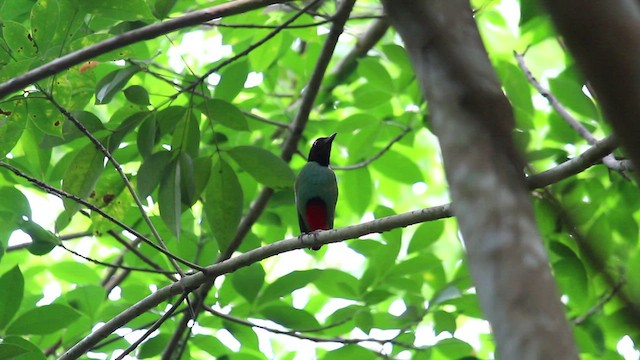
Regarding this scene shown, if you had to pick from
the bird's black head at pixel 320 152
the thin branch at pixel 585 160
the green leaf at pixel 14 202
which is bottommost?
the thin branch at pixel 585 160

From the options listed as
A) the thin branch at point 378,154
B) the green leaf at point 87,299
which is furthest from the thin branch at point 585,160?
the green leaf at point 87,299

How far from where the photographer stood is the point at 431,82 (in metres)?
1.20

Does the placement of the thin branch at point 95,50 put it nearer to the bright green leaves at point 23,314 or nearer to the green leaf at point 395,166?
the bright green leaves at point 23,314

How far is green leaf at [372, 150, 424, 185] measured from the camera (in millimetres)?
5922

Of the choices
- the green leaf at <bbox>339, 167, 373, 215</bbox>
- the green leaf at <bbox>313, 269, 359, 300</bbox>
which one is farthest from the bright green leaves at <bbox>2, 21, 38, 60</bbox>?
the green leaf at <bbox>339, 167, 373, 215</bbox>

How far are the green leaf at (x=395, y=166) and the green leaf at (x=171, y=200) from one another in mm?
2164

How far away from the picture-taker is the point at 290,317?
15.5 feet

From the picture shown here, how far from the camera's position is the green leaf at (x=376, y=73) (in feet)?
19.0

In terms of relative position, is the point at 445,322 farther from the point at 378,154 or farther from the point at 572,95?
the point at 572,95

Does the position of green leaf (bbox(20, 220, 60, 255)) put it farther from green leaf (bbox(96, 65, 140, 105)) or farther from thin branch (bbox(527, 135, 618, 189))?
thin branch (bbox(527, 135, 618, 189))

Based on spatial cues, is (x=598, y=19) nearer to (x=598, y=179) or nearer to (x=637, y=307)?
(x=637, y=307)

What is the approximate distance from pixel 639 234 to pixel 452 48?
4135 mm

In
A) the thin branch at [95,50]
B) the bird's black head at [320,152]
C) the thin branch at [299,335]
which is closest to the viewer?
the thin branch at [95,50]

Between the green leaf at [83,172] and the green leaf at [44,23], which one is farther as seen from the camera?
the green leaf at [83,172]
